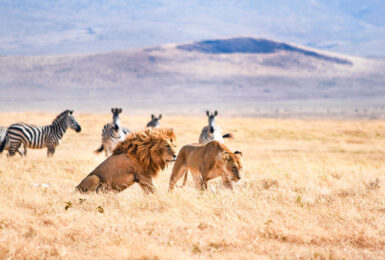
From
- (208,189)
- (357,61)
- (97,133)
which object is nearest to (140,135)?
(208,189)

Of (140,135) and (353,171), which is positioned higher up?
(140,135)

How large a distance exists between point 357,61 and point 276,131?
489ft

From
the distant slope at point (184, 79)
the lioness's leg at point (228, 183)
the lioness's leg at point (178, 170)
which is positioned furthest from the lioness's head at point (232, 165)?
the distant slope at point (184, 79)

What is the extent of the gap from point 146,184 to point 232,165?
1424 mm

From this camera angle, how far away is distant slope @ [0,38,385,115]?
129875mm

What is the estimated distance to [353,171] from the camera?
1379 centimetres

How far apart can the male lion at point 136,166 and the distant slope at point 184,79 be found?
9875 cm

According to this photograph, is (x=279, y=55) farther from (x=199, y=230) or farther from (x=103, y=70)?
(x=199, y=230)

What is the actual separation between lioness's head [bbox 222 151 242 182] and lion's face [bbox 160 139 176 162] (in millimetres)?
809

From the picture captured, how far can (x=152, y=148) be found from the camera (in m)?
9.65

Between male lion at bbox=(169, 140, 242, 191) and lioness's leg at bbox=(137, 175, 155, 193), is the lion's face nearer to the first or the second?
lioness's leg at bbox=(137, 175, 155, 193)

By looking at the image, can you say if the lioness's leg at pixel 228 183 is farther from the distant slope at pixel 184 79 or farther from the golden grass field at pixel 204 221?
the distant slope at pixel 184 79

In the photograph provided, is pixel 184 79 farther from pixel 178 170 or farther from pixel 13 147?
pixel 178 170

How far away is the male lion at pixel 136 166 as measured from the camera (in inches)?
379
